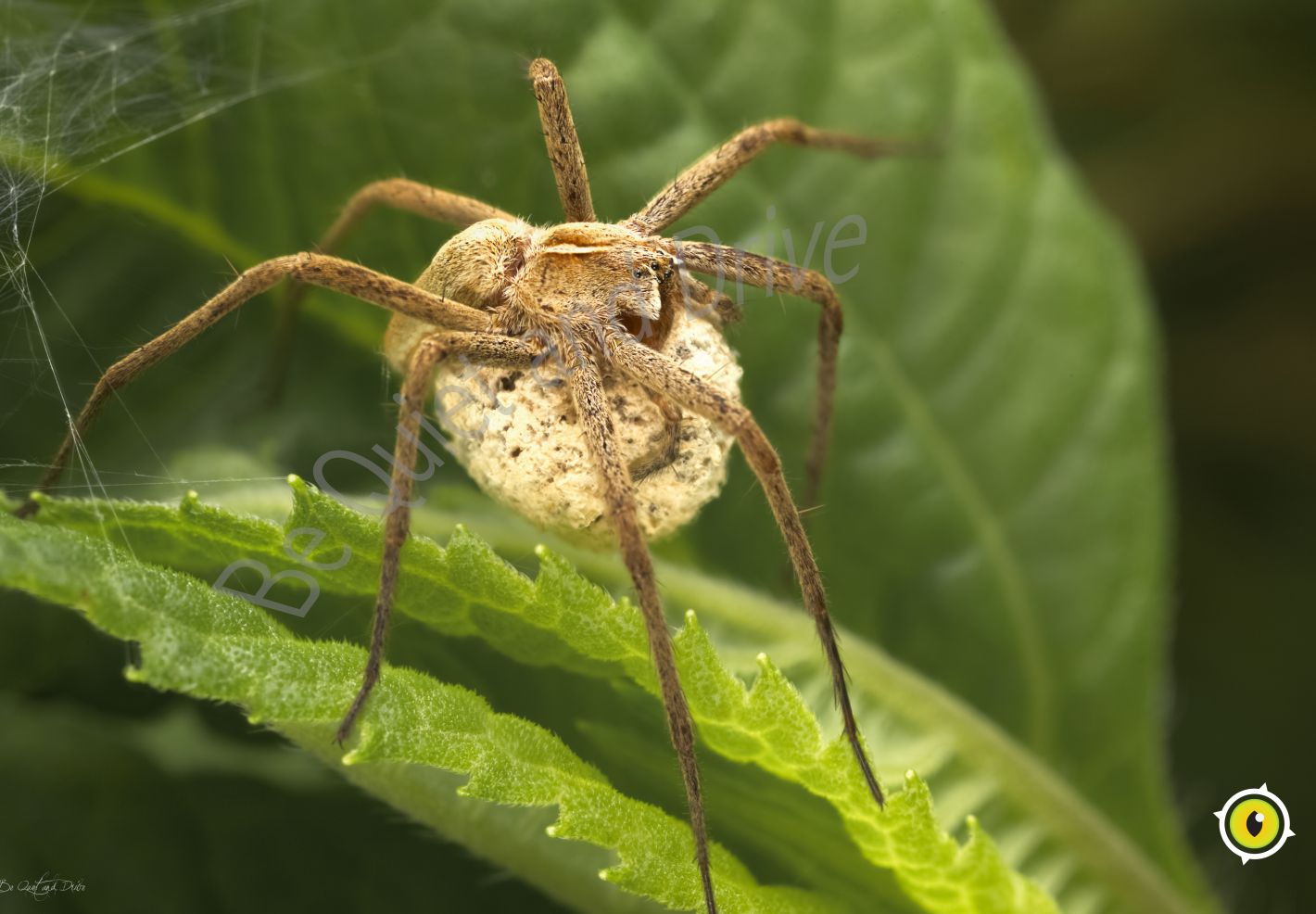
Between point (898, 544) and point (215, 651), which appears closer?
point (215, 651)

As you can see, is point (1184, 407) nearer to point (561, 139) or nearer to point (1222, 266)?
point (1222, 266)

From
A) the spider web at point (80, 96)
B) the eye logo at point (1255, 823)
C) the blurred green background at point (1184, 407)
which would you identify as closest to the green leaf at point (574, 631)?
the spider web at point (80, 96)

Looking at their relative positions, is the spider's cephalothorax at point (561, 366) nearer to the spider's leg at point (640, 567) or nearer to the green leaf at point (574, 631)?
the spider's leg at point (640, 567)

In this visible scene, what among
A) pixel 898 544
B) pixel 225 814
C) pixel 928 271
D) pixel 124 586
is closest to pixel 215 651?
pixel 124 586

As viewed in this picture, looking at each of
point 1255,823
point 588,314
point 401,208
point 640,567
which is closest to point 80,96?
point 401,208

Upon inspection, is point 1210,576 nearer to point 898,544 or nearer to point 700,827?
point 898,544

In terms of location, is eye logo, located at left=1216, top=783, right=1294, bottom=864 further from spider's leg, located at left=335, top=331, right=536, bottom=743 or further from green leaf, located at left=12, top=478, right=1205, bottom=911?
spider's leg, located at left=335, top=331, right=536, bottom=743
